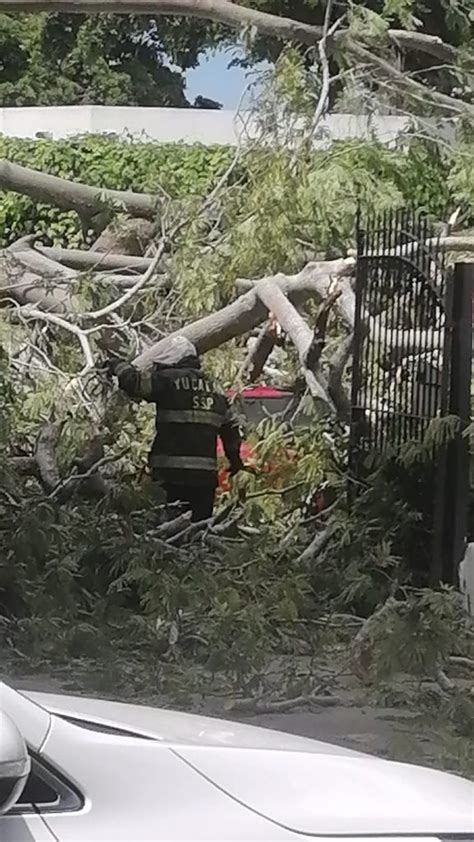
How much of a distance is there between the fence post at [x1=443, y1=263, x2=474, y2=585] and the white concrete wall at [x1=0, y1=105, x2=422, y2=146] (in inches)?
22.2

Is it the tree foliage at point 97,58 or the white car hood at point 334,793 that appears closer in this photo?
the white car hood at point 334,793

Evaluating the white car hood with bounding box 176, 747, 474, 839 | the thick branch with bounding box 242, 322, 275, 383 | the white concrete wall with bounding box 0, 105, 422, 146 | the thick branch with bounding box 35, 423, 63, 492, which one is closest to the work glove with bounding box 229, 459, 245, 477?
the thick branch with bounding box 242, 322, 275, 383

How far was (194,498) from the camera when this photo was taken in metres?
3.79

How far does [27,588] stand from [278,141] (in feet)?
5.34

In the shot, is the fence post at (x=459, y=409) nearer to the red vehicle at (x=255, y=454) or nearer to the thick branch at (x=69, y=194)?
the red vehicle at (x=255, y=454)

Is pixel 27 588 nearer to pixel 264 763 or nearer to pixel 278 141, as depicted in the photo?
pixel 278 141

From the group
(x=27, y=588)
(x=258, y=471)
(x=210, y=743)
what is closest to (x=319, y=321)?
(x=258, y=471)

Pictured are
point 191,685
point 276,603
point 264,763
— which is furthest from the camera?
point 276,603

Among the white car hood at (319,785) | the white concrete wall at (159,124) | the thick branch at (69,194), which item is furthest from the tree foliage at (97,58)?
the white car hood at (319,785)

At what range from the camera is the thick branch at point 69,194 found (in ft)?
13.4

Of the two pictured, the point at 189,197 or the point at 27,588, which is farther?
the point at 189,197

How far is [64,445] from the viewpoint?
3.84m

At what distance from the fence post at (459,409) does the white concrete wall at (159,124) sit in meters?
0.56

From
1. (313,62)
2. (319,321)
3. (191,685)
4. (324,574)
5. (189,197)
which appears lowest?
(191,685)
